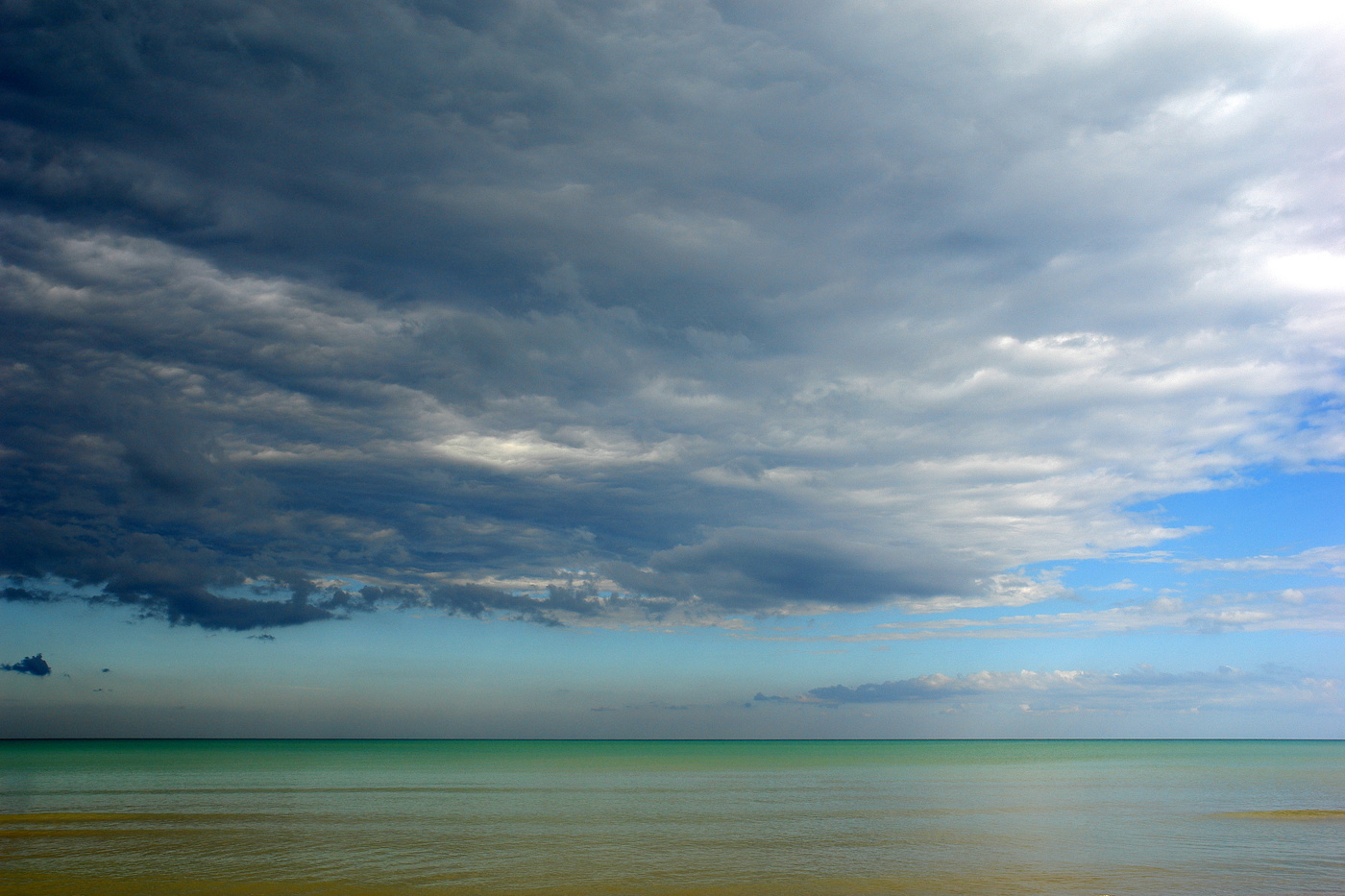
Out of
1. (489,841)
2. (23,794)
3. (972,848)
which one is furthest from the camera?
(23,794)

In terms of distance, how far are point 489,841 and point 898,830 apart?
18998 millimetres

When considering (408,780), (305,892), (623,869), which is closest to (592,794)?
(408,780)

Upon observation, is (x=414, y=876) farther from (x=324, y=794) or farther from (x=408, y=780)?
(x=408, y=780)

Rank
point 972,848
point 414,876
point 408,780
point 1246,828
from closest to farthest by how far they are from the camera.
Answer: point 414,876 → point 972,848 → point 1246,828 → point 408,780

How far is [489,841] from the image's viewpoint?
118ft

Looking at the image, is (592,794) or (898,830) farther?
(592,794)

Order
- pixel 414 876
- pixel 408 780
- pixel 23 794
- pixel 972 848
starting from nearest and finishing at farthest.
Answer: pixel 414 876 < pixel 972 848 < pixel 23 794 < pixel 408 780

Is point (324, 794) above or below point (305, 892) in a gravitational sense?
below

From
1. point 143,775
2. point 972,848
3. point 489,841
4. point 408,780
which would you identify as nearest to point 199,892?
point 489,841

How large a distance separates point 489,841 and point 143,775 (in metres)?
63.9

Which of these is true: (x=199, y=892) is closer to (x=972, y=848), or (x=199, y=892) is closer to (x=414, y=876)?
(x=414, y=876)

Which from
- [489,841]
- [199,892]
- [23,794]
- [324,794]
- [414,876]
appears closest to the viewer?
[199,892]

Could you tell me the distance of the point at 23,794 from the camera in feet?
186

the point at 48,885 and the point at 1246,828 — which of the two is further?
the point at 1246,828
